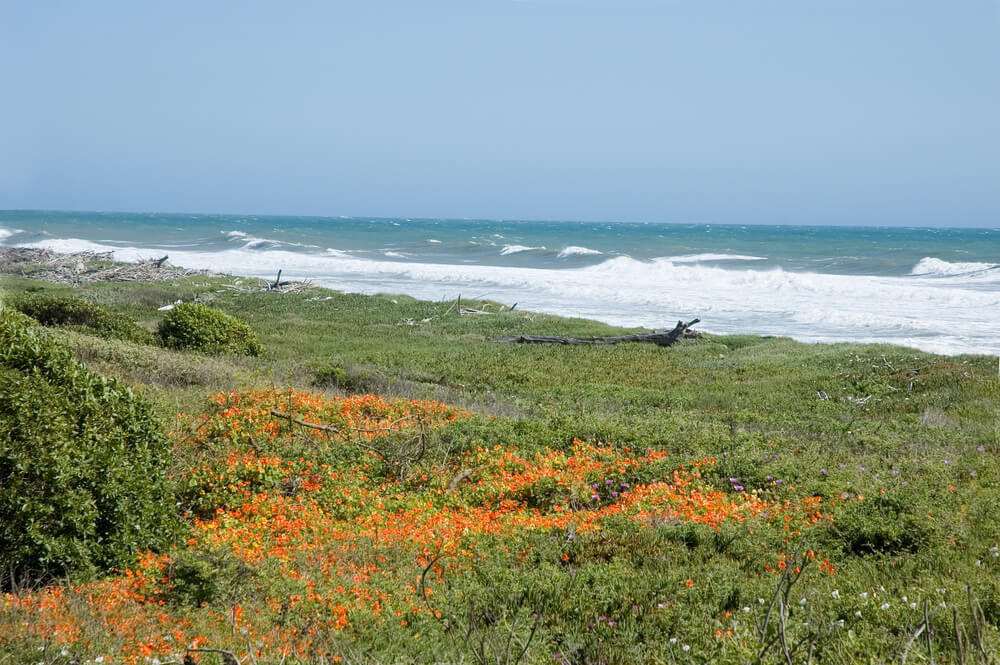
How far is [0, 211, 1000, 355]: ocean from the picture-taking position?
135 feet

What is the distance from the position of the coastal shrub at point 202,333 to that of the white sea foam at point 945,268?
63.4 meters

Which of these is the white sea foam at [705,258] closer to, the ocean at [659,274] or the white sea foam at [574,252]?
the ocean at [659,274]

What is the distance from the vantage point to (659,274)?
74.1m

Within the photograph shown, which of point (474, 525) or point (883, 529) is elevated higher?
point (883, 529)

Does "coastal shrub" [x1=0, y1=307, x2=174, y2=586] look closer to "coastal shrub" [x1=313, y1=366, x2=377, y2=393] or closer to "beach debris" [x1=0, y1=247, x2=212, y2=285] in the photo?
"coastal shrub" [x1=313, y1=366, x2=377, y2=393]

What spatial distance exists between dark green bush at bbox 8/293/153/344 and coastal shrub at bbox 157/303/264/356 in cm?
68

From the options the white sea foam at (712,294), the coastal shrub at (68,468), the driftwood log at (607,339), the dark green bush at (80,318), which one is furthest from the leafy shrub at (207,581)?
the white sea foam at (712,294)

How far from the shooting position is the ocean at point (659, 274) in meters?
41.3

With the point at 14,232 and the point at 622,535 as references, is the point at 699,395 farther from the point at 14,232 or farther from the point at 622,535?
the point at 14,232

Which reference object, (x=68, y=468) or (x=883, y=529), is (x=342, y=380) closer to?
(x=68, y=468)

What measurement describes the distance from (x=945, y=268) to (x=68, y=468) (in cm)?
7792

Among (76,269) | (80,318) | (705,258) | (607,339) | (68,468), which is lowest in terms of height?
(607,339)

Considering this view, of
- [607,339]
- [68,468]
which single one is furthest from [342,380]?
[607,339]

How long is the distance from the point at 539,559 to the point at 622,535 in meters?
1.07
